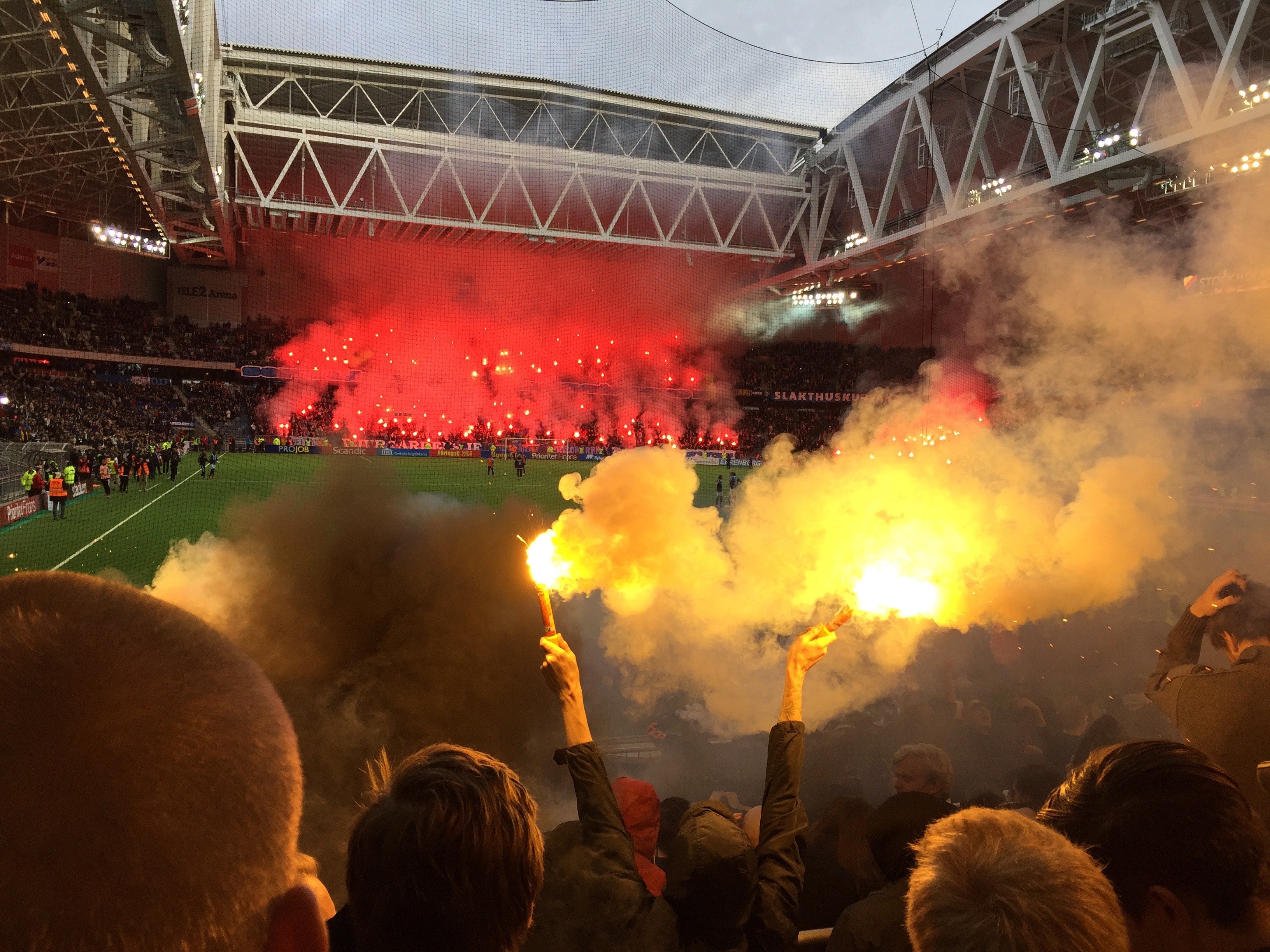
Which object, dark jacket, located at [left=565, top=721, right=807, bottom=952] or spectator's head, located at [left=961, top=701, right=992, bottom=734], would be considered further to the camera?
spectator's head, located at [left=961, top=701, right=992, bottom=734]

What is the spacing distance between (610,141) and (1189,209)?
18.6 m

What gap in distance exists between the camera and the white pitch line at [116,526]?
1162 centimetres

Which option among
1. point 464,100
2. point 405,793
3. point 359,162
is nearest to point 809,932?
point 405,793

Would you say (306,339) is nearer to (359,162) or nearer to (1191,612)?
(359,162)

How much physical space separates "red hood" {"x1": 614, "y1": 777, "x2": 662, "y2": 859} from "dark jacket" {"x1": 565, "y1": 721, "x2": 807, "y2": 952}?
3.04 feet

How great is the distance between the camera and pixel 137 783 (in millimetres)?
634

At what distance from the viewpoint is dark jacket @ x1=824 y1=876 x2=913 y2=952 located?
2094 millimetres

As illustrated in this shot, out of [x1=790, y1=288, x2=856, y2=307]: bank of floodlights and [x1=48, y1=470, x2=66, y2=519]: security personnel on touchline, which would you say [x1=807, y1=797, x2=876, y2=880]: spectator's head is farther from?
[x1=790, y1=288, x2=856, y2=307]: bank of floodlights

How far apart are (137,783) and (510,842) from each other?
0.91 m

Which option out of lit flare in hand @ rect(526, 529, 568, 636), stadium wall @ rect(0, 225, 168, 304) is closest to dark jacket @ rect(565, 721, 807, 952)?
lit flare in hand @ rect(526, 529, 568, 636)

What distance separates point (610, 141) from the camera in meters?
23.8

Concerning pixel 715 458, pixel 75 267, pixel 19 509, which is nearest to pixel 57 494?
pixel 19 509

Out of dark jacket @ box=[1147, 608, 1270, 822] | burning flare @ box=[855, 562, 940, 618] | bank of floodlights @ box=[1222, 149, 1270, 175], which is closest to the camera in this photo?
dark jacket @ box=[1147, 608, 1270, 822]

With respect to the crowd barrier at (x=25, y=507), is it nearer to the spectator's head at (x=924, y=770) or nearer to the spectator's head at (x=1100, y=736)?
the spectator's head at (x=924, y=770)
